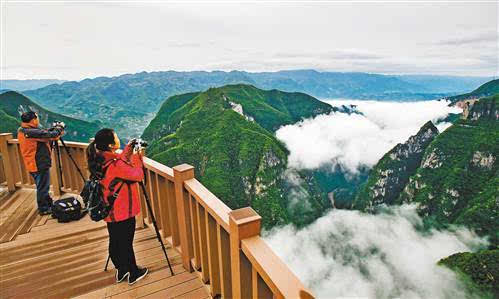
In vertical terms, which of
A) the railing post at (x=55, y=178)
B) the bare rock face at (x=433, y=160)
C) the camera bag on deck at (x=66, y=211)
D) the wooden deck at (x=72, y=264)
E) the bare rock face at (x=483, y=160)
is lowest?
the bare rock face at (x=433, y=160)

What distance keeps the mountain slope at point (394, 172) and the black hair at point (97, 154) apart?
14374cm

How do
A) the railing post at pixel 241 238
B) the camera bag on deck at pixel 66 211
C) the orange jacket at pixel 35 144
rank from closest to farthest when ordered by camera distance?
1. the railing post at pixel 241 238
2. the orange jacket at pixel 35 144
3. the camera bag on deck at pixel 66 211

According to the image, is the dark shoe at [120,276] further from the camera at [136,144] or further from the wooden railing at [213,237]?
the camera at [136,144]

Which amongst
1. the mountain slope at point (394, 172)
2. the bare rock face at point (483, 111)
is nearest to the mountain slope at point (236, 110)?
the mountain slope at point (394, 172)

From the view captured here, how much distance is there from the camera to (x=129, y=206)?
3.45 m

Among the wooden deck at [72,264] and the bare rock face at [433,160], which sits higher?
the wooden deck at [72,264]

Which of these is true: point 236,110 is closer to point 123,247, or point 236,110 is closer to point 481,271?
point 481,271

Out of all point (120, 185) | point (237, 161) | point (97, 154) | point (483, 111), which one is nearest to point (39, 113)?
point (237, 161)

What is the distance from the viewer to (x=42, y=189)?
585 centimetres

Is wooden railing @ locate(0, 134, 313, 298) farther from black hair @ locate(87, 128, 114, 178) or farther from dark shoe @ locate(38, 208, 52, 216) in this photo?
dark shoe @ locate(38, 208, 52, 216)

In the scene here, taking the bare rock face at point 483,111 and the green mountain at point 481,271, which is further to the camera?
the bare rock face at point 483,111

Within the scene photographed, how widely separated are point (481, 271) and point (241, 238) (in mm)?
83083

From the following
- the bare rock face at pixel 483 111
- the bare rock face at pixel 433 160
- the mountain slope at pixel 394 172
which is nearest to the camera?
the bare rock face at pixel 433 160

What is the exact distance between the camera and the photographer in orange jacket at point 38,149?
534cm
